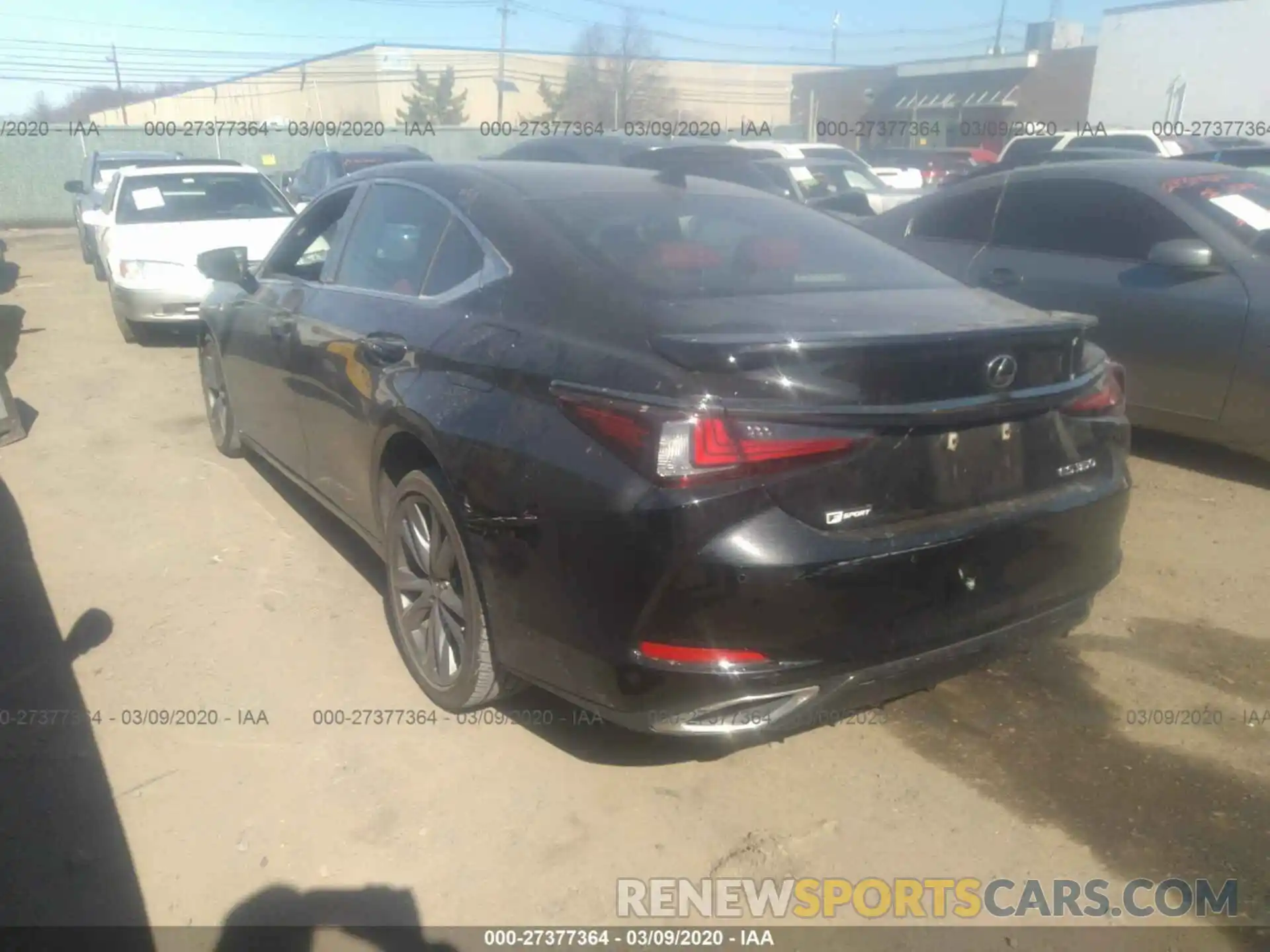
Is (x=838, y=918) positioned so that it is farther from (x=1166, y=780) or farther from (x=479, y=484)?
(x=479, y=484)

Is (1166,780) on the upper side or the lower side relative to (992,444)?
lower

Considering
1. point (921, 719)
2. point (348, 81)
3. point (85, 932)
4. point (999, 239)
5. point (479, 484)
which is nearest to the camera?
point (85, 932)

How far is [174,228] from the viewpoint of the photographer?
9.30 meters

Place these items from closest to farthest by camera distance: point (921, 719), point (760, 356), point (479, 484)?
point (760, 356)
point (479, 484)
point (921, 719)

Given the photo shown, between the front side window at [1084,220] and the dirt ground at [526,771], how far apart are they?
1752 mm

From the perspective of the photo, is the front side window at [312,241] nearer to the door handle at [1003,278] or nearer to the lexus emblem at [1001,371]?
the lexus emblem at [1001,371]

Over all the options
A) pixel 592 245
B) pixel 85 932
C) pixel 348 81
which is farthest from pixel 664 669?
pixel 348 81

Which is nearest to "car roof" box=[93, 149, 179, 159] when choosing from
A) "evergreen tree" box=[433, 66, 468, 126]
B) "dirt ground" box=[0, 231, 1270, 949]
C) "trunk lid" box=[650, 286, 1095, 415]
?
"dirt ground" box=[0, 231, 1270, 949]

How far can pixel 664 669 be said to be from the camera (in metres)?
2.38

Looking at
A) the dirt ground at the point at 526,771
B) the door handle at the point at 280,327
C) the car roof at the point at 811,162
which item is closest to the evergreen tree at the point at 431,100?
the car roof at the point at 811,162

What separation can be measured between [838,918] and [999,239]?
15.1 feet

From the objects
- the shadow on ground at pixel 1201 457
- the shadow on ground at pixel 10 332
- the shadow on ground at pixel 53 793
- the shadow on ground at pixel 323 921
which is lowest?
the shadow on ground at pixel 10 332

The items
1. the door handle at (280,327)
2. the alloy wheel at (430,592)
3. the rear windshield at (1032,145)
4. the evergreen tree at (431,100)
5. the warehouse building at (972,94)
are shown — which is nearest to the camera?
the alloy wheel at (430,592)

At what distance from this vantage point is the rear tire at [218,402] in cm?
553
